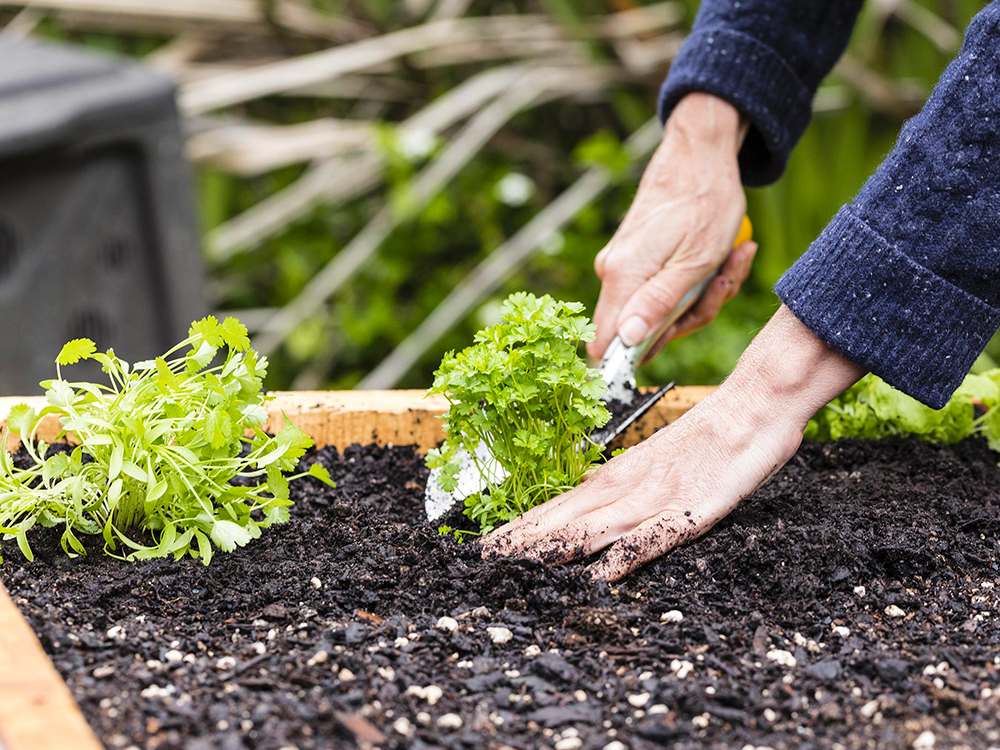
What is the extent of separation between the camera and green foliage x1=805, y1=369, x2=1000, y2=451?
164 centimetres

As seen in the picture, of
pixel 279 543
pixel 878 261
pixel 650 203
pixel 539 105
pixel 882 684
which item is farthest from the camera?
pixel 539 105

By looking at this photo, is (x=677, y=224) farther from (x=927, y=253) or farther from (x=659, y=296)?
(x=927, y=253)

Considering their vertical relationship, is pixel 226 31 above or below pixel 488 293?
above

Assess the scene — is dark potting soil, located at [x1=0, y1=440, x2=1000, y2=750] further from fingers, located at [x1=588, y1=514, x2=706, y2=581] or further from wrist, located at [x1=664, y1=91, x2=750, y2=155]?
wrist, located at [x1=664, y1=91, x2=750, y2=155]

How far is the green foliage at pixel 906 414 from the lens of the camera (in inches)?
64.7

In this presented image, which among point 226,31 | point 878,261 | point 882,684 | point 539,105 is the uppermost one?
point 226,31

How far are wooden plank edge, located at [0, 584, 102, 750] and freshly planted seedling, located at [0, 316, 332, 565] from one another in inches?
9.8

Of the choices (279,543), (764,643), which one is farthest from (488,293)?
(764,643)

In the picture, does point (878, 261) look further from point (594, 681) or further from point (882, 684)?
point (594, 681)

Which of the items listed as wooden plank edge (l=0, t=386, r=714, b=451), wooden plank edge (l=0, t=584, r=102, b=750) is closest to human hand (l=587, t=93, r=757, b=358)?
wooden plank edge (l=0, t=386, r=714, b=451)

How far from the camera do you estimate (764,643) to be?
108 cm

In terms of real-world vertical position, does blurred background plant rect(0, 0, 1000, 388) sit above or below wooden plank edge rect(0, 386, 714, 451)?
above

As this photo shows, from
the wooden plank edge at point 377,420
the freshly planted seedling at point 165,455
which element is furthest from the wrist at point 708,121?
the freshly planted seedling at point 165,455

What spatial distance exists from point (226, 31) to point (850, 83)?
2318 mm
